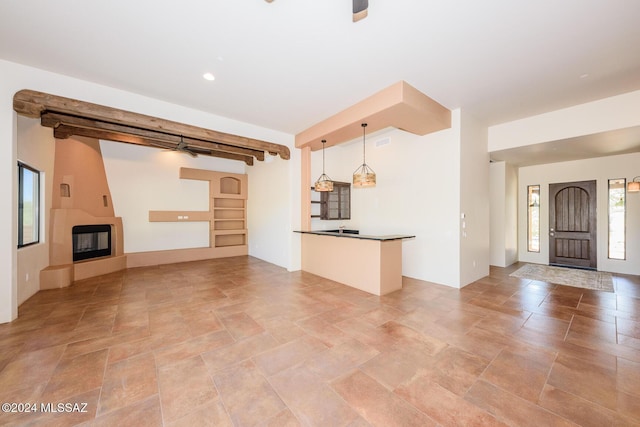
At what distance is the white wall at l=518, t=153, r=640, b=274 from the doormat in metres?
0.48

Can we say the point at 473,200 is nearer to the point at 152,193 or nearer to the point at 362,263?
the point at 362,263

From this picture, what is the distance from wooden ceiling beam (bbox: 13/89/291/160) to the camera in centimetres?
312

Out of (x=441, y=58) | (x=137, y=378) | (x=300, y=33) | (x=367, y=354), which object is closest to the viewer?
(x=137, y=378)

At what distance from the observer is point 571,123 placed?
14.2 ft

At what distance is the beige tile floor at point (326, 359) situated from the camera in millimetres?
1708

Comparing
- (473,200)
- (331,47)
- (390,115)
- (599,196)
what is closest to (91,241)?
(331,47)

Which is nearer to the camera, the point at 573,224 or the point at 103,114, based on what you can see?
the point at 103,114

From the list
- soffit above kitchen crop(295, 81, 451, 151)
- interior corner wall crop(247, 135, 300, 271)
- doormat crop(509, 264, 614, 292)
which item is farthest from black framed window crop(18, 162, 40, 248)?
doormat crop(509, 264, 614, 292)

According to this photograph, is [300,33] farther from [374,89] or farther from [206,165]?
[206,165]

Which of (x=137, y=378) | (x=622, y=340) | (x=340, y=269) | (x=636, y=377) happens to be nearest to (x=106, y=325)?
(x=137, y=378)

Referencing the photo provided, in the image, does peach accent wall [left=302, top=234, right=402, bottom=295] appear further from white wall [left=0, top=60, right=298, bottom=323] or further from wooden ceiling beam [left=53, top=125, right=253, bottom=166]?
white wall [left=0, top=60, right=298, bottom=323]

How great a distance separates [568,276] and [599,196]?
2233 mm

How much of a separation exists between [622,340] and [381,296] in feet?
8.72

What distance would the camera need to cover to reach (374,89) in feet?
11.9
